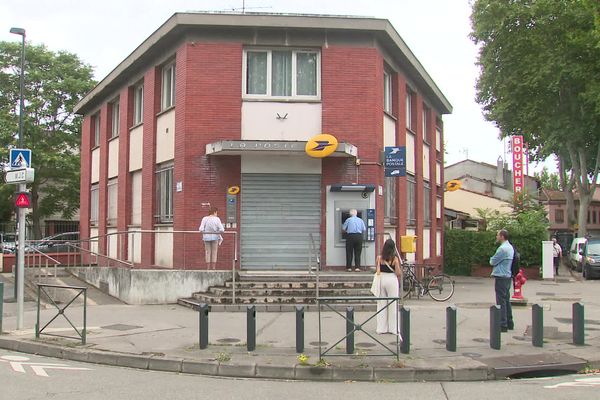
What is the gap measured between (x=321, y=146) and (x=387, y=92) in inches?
180

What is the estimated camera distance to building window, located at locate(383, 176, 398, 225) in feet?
55.8

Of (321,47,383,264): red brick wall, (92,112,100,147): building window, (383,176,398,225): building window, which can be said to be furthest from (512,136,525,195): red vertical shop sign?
(92,112,100,147): building window

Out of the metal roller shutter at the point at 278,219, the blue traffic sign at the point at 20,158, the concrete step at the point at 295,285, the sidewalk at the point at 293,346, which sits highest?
the blue traffic sign at the point at 20,158

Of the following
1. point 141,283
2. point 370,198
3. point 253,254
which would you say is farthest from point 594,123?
point 141,283

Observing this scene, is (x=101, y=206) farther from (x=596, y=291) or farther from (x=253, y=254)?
(x=596, y=291)

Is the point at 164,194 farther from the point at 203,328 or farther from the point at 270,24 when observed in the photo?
the point at 203,328

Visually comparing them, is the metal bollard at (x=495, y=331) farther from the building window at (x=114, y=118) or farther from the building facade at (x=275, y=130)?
the building window at (x=114, y=118)

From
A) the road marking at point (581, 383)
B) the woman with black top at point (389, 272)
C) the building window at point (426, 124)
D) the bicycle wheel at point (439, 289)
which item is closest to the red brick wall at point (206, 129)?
the bicycle wheel at point (439, 289)

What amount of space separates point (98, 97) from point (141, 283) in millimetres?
11353

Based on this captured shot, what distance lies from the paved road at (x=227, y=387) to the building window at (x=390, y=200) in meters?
9.79

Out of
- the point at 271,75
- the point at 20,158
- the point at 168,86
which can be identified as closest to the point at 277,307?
the point at 20,158

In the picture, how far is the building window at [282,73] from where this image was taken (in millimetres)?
15438

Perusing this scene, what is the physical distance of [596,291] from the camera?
18.3 meters

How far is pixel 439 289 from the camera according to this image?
48.6 ft
